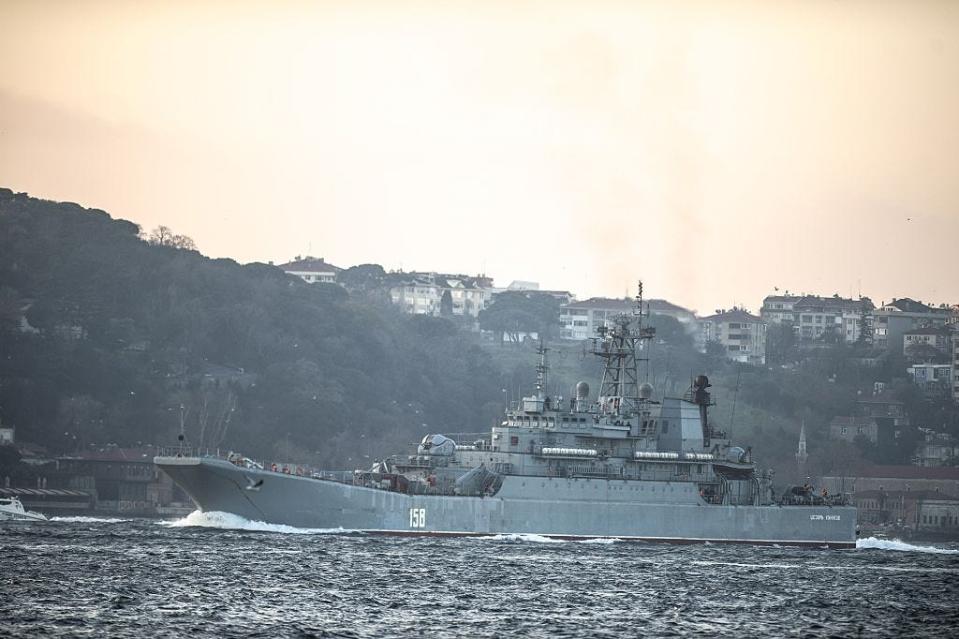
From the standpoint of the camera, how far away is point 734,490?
225ft

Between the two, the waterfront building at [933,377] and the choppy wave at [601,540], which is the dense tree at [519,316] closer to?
the waterfront building at [933,377]

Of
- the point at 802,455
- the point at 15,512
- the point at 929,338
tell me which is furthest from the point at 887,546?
the point at 929,338

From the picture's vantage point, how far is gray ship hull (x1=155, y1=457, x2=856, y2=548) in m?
61.8

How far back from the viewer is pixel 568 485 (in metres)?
64.9

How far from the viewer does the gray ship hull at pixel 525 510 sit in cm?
6181

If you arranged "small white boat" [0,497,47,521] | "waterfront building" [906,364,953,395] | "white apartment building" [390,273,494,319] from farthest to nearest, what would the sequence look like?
"white apartment building" [390,273,494,319] → "waterfront building" [906,364,953,395] → "small white boat" [0,497,47,521]

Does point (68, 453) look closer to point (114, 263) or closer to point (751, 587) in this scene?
point (114, 263)

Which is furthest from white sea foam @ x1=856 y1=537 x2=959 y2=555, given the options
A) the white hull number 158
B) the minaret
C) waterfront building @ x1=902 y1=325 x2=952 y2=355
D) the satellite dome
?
waterfront building @ x1=902 y1=325 x2=952 y2=355

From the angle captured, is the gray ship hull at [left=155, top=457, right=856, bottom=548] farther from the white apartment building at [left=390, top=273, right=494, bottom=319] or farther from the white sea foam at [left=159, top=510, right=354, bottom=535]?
the white apartment building at [left=390, top=273, right=494, bottom=319]

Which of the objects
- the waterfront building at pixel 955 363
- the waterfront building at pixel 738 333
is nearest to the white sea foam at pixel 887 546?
the waterfront building at pixel 955 363

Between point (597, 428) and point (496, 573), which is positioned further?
point (597, 428)

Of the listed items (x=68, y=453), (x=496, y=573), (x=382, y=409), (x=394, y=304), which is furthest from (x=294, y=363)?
(x=496, y=573)

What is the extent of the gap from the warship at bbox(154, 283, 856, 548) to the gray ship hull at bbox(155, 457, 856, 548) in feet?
0.14

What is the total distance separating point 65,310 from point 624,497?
219 feet
